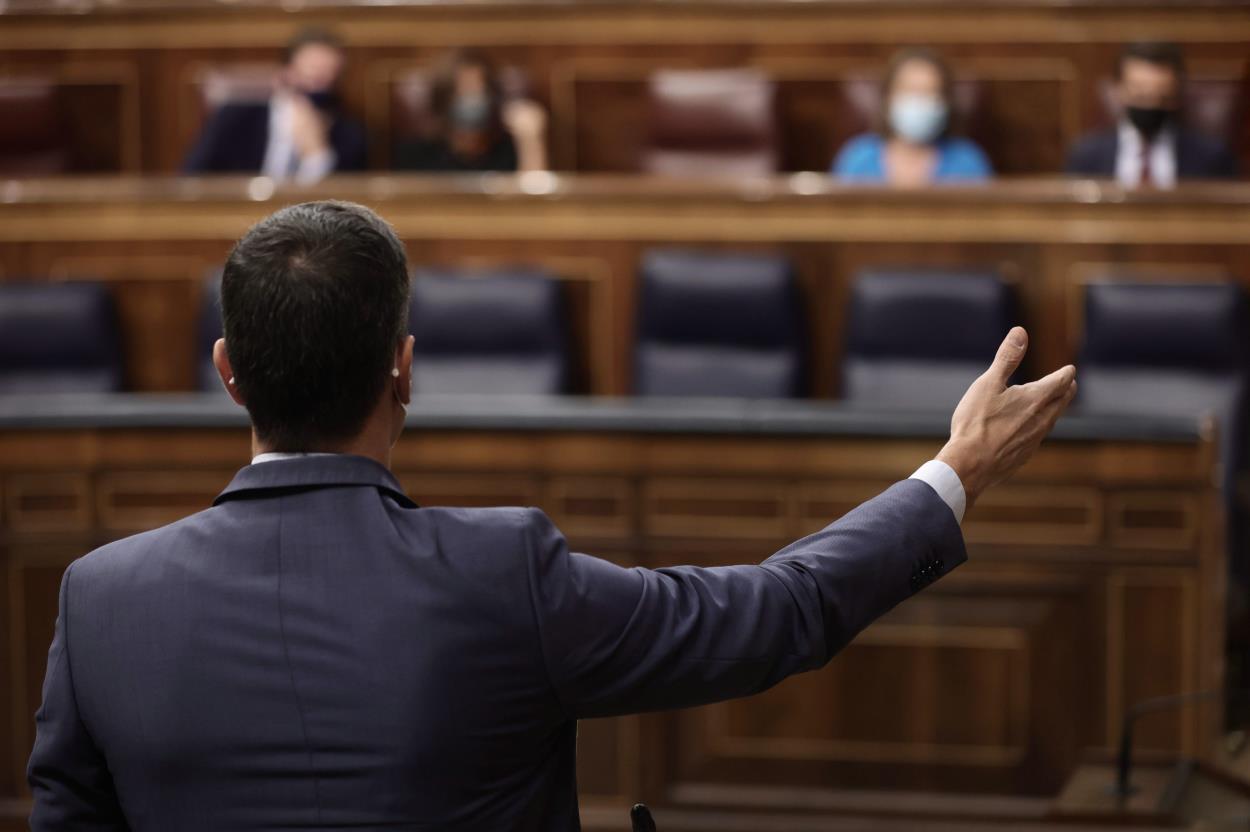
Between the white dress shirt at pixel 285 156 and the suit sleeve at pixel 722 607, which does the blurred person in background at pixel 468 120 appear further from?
the suit sleeve at pixel 722 607

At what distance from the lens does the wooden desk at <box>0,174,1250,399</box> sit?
227 cm

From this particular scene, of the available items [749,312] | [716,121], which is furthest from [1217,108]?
[749,312]

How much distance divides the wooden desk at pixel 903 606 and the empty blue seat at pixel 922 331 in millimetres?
572

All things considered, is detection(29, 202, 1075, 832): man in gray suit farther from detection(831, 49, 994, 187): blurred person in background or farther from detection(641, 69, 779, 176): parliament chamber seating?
detection(641, 69, 779, 176): parliament chamber seating

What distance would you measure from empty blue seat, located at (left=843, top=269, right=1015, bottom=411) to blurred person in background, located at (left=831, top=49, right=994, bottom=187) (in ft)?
1.43

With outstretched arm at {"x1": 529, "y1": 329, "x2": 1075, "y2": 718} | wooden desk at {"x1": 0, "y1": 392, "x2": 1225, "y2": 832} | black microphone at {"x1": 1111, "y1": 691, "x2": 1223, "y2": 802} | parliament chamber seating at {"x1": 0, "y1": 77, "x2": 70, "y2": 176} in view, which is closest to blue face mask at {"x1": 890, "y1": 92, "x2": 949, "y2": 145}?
wooden desk at {"x1": 0, "y1": 392, "x2": 1225, "y2": 832}

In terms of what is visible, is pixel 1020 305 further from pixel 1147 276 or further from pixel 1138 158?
pixel 1138 158

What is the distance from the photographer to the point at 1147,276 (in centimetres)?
227

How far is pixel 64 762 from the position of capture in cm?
69

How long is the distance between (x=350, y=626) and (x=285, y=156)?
247 cm

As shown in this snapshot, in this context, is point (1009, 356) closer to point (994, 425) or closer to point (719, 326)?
point (994, 425)

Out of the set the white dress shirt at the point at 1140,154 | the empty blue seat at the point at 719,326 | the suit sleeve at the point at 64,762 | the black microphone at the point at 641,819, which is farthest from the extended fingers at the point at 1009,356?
the white dress shirt at the point at 1140,154

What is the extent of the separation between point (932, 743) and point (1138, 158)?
1370mm

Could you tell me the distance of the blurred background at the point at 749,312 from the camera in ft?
5.37
